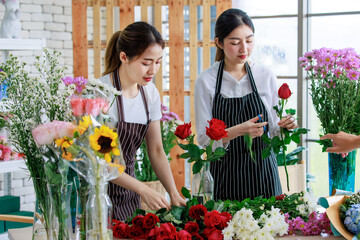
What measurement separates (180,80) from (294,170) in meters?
2.26

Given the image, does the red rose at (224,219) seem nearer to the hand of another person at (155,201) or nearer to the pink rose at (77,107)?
the hand of another person at (155,201)

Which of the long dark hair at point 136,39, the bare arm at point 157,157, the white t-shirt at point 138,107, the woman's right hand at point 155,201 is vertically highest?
the long dark hair at point 136,39

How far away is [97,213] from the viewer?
1.61 meters

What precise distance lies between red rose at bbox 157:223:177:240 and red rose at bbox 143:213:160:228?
8 cm

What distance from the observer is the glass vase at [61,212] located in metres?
1.65

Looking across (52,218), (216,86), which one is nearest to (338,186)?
(216,86)

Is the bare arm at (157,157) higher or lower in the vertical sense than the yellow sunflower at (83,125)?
lower

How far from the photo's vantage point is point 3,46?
4.25 m

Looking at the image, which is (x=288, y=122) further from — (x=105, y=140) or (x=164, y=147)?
(x=164, y=147)

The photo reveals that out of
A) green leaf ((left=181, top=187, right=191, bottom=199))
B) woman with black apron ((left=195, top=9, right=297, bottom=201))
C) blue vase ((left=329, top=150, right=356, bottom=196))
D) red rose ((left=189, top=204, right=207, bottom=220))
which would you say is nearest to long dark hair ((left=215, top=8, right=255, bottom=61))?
woman with black apron ((left=195, top=9, right=297, bottom=201))

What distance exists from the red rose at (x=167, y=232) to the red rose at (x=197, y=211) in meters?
0.14

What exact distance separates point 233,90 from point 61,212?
1.37 metres

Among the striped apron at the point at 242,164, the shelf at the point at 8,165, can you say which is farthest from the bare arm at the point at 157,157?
the shelf at the point at 8,165

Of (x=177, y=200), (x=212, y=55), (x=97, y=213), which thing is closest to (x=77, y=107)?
(x=97, y=213)
